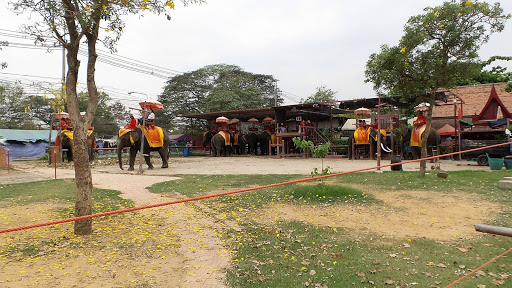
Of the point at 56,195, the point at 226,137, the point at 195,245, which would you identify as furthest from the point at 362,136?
the point at 195,245

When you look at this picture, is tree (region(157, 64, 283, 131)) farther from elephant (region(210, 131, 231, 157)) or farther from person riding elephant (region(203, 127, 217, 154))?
elephant (region(210, 131, 231, 157))

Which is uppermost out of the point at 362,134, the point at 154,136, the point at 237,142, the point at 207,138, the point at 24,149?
the point at 207,138

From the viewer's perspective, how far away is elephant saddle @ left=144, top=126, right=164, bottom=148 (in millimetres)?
15633

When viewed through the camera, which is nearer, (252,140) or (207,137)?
(252,140)

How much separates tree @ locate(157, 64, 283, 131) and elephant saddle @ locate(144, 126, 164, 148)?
58.2 feet

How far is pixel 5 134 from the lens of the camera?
1167 inches

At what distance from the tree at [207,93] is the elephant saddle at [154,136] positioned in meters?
17.7

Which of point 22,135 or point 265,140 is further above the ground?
point 22,135

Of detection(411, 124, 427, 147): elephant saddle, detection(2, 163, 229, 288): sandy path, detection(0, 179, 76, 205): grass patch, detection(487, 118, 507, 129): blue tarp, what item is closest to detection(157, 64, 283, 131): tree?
detection(411, 124, 427, 147): elephant saddle

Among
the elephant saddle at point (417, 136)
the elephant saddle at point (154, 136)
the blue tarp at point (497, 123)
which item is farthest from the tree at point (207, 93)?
the blue tarp at point (497, 123)

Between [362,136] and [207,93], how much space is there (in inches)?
872

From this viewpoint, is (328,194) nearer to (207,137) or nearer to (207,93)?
(207,137)

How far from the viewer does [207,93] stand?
3834 centimetres

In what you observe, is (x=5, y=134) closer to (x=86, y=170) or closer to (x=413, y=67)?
(x=86, y=170)
